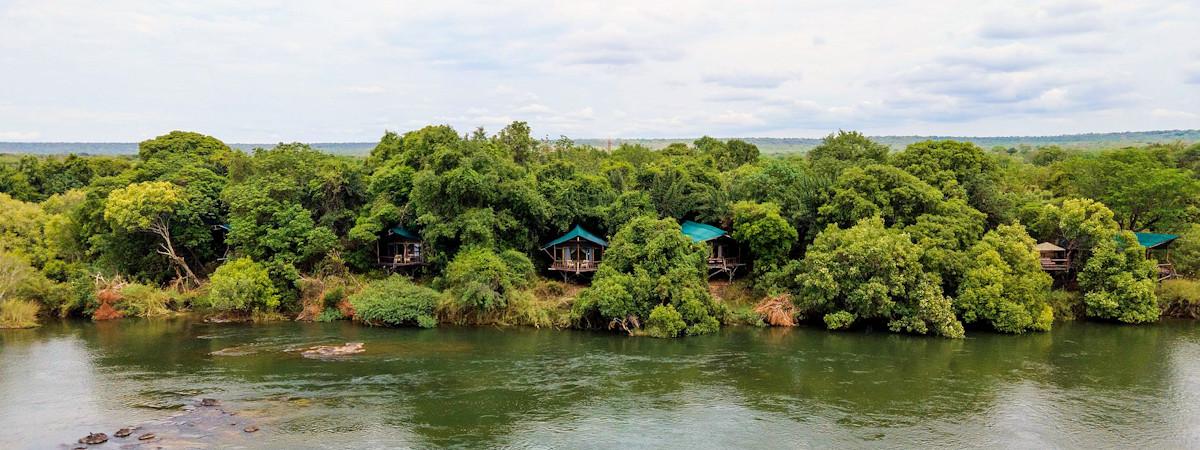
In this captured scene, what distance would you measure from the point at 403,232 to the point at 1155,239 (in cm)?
3941

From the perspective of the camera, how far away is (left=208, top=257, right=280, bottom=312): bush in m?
36.6


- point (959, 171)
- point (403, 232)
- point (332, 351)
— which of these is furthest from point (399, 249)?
point (959, 171)

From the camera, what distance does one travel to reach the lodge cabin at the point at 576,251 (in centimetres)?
3953

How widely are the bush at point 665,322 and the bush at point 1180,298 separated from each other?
24521mm

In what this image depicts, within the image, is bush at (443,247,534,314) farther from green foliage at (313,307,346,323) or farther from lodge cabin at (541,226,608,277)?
green foliage at (313,307,346,323)

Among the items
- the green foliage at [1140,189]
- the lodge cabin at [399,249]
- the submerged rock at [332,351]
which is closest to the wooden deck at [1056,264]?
the green foliage at [1140,189]

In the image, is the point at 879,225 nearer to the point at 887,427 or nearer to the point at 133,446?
the point at 887,427

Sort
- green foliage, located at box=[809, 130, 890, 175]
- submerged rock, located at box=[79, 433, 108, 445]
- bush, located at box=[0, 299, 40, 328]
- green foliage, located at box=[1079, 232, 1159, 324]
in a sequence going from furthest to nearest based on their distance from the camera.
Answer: green foliage, located at box=[809, 130, 890, 175] < green foliage, located at box=[1079, 232, 1159, 324] < bush, located at box=[0, 299, 40, 328] < submerged rock, located at box=[79, 433, 108, 445]

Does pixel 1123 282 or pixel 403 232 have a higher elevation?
pixel 403 232

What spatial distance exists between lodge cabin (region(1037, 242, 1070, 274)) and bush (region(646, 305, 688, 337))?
19.2m

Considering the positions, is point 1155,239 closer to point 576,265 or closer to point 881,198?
point 881,198

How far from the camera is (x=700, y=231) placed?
40000 millimetres

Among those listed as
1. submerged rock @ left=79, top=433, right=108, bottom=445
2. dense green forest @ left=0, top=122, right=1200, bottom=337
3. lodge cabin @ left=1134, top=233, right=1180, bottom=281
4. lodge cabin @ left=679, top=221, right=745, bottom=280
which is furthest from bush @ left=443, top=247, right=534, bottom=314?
lodge cabin @ left=1134, top=233, right=1180, bottom=281

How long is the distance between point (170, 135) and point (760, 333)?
43.8m
